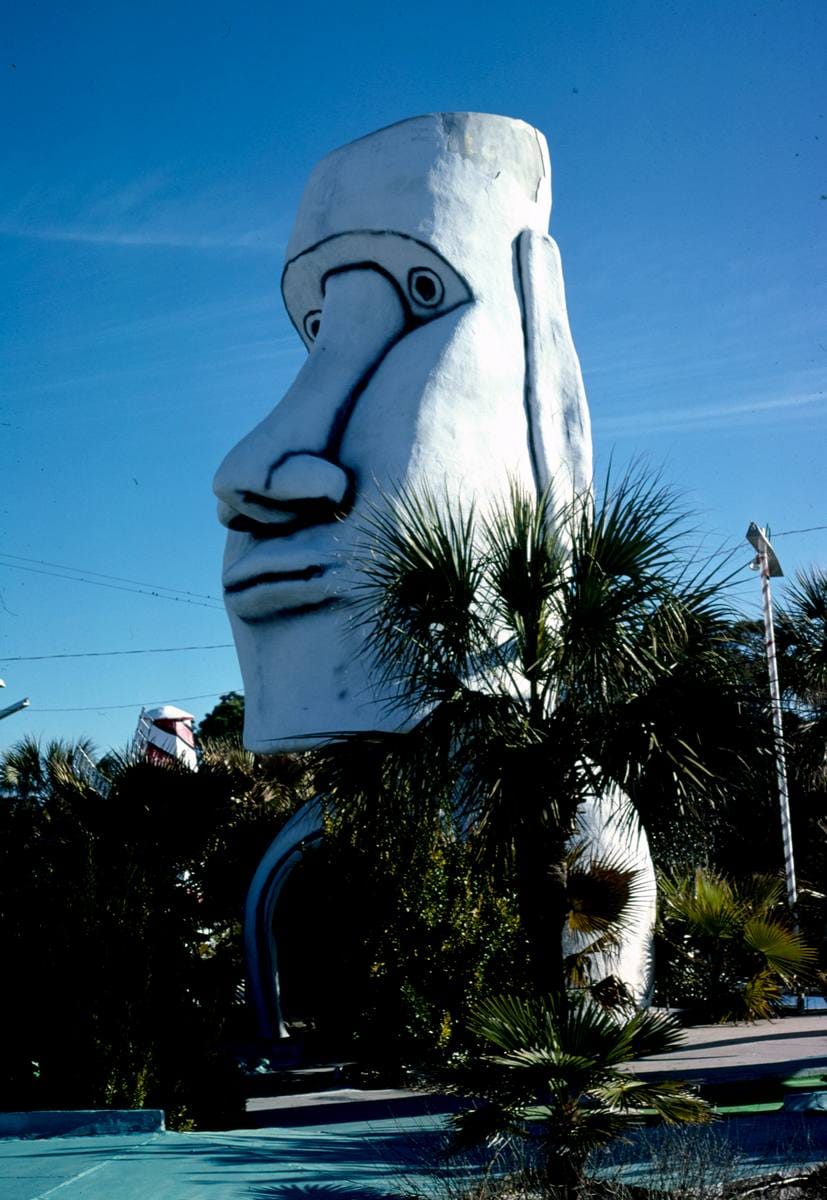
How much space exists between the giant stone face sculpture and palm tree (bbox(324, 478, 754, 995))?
315cm

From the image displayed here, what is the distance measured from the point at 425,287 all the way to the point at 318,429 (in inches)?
64.5

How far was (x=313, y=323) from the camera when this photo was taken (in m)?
12.6

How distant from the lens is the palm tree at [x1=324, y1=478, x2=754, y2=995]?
7188 millimetres

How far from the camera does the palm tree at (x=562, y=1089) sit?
531 centimetres

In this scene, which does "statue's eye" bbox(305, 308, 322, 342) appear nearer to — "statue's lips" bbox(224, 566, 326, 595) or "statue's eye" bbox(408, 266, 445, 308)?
"statue's eye" bbox(408, 266, 445, 308)

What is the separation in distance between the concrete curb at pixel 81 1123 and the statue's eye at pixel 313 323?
7.37 metres

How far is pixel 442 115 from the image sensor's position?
1171cm

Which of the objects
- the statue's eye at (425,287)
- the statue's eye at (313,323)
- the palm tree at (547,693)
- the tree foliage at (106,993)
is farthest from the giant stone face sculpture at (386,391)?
the palm tree at (547,693)

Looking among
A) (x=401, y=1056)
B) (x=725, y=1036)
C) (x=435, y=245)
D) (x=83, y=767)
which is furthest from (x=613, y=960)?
(x=83, y=767)

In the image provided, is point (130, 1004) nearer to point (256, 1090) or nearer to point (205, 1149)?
point (205, 1149)

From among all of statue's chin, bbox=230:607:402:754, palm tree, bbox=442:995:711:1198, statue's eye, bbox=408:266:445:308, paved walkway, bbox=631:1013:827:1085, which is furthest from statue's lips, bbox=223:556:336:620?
palm tree, bbox=442:995:711:1198

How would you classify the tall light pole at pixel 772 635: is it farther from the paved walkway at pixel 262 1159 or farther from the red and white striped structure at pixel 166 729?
the red and white striped structure at pixel 166 729

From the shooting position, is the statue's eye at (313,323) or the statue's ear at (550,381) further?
the statue's eye at (313,323)

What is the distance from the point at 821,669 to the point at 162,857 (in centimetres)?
692
